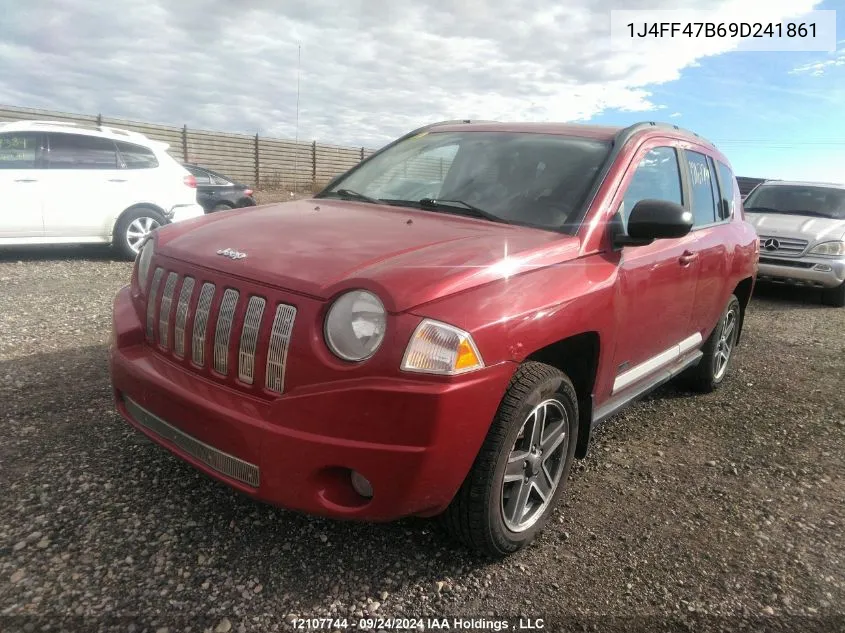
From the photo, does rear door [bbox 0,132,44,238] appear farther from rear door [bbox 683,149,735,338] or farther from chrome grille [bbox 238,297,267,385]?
rear door [bbox 683,149,735,338]

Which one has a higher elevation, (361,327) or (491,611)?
(361,327)

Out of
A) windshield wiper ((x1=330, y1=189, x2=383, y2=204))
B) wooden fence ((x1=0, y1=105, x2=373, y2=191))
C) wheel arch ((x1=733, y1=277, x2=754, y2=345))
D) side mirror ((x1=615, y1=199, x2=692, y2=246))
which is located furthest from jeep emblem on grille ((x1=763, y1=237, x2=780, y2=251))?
wooden fence ((x1=0, y1=105, x2=373, y2=191))

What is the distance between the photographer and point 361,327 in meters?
2.04

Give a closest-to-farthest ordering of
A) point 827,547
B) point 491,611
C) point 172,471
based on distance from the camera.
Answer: point 491,611
point 827,547
point 172,471

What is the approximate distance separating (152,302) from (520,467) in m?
1.64

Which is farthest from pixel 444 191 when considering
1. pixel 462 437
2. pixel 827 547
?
pixel 827 547

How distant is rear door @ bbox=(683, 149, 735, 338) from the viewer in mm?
3803

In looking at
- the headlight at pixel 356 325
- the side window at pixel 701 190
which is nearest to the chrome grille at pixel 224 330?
the headlight at pixel 356 325

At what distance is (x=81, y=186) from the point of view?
7996 millimetres

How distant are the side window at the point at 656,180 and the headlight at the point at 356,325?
1.51 m

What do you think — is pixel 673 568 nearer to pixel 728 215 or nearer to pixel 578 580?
pixel 578 580

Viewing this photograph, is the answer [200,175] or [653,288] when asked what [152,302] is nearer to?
[653,288]

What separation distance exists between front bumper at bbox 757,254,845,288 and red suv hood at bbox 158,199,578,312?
740 cm

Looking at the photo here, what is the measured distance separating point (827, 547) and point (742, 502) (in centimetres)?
41
